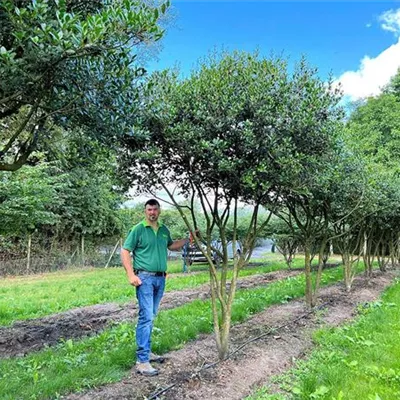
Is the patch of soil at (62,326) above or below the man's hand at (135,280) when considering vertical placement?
below

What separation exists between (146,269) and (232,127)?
5.71 ft

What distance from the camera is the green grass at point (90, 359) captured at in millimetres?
3465

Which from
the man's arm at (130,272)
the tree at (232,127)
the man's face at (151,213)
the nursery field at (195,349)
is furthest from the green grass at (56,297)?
the tree at (232,127)

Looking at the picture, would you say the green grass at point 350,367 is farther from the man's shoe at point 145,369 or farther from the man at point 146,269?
the man at point 146,269

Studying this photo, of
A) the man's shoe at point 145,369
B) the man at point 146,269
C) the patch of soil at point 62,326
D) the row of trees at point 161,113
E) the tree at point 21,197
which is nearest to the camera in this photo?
the row of trees at point 161,113

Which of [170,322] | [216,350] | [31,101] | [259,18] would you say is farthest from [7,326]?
[259,18]

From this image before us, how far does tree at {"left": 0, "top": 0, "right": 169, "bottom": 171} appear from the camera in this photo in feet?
6.68

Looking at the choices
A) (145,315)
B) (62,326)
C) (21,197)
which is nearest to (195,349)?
(145,315)

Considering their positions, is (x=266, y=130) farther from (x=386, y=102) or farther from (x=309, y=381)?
(x=386, y=102)

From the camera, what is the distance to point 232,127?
155 inches

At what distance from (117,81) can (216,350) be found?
3.43m

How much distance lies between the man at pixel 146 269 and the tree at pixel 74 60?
129cm

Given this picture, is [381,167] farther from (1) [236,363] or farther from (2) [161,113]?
(2) [161,113]

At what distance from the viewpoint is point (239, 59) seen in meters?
4.19
